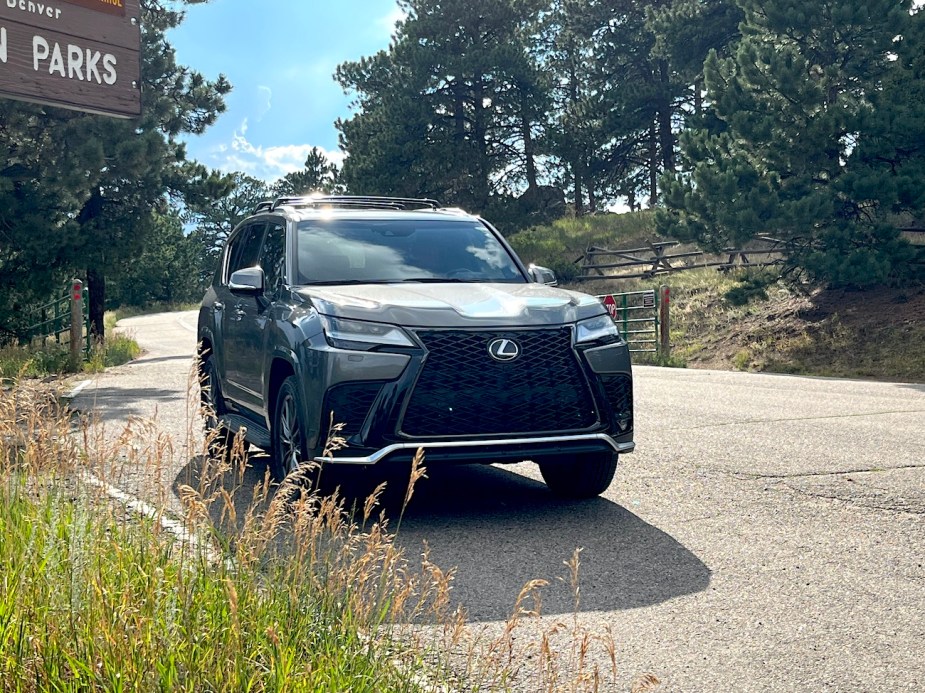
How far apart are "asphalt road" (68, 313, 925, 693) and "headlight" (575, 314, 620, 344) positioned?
111 centimetres

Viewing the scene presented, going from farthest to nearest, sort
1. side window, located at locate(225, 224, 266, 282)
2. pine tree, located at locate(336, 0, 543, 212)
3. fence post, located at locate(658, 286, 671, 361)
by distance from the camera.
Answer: pine tree, located at locate(336, 0, 543, 212)
fence post, located at locate(658, 286, 671, 361)
side window, located at locate(225, 224, 266, 282)

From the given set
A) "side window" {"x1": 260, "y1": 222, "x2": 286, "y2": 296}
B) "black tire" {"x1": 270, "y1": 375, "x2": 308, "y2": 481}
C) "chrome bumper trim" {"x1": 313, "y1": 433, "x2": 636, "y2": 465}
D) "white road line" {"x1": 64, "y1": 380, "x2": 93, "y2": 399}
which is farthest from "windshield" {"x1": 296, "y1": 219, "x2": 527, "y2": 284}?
"white road line" {"x1": 64, "y1": 380, "x2": 93, "y2": 399}

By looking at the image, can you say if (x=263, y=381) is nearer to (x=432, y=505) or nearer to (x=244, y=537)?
(x=432, y=505)

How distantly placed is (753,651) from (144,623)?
2286mm

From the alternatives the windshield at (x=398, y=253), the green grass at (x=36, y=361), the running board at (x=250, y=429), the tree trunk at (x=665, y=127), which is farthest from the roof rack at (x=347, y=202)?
the tree trunk at (x=665, y=127)

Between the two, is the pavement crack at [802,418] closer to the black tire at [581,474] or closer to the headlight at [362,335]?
the black tire at [581,474]

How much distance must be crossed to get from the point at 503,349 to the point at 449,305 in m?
0.43

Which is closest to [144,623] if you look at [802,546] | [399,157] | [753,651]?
[753,651]

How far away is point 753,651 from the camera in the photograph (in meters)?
4.20

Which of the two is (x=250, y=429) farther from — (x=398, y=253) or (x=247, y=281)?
(x=398, y=253)

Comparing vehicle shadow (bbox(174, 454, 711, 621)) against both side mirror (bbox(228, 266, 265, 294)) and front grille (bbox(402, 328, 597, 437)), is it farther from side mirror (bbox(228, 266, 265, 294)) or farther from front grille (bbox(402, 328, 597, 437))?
side mirror (bbox(228, 266, 265, 294))

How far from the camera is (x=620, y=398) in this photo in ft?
21.9

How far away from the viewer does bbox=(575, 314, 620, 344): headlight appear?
6516 millimetres

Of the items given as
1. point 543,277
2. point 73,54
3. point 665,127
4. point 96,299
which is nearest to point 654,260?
point 665,127
